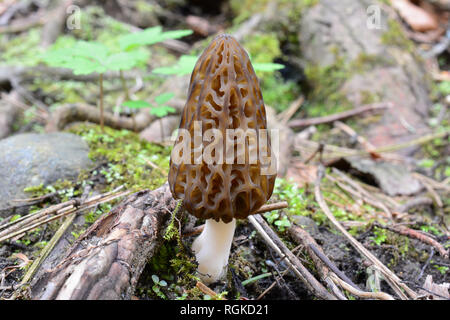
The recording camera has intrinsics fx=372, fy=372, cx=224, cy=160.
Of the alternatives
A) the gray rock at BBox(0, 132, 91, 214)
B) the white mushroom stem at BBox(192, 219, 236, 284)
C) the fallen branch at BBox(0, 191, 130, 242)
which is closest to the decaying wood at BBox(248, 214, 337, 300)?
the white mushroom stem at BBox(192, 219, 236, 284)

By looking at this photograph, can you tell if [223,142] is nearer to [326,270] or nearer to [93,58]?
[326,270]

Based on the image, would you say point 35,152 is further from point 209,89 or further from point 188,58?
point 209,89

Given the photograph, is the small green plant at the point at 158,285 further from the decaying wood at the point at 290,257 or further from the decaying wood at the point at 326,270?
the decaying wood at the point at 326,270

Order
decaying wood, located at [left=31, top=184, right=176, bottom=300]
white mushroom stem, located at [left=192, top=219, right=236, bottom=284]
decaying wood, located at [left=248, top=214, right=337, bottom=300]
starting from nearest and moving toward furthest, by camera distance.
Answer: decaying wood, located at [left=31, top=184, right=176, bottom=300]
decaying wood, located at [left=248, top=214, right=337, bottom=300]
white mushroom stem, located at [left=192, top=219, right=236, bottom=284]

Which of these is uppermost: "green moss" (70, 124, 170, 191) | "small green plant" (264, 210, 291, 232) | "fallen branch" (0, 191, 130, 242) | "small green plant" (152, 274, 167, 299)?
"green moss" (70, 124, 170, 191)

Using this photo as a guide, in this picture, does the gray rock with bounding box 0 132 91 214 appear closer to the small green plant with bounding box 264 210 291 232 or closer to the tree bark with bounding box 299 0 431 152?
the small green plant with bounding box 264 210 291 232

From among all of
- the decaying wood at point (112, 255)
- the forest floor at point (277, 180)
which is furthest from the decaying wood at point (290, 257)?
the decaying wood at point (112, 255)
